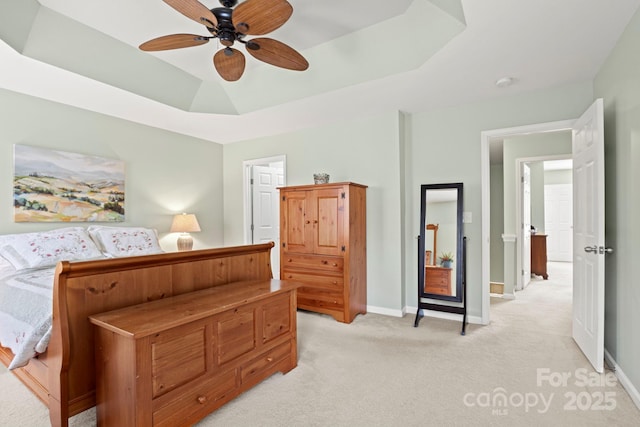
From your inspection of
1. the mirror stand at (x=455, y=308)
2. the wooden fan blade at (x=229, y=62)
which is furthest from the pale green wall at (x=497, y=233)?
the wooden fan blade at (x=229, y=62)

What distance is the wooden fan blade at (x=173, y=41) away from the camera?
212 centimetres

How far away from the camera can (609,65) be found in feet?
8.32

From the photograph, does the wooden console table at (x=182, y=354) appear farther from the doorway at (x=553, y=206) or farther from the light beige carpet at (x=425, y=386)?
the doorway at (x=553, y=206)

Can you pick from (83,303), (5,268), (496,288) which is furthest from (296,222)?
(496,288)

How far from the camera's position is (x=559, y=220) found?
8148mm

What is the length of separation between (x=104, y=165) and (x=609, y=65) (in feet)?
16.9

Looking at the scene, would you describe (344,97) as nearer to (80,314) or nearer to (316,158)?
(316,158)

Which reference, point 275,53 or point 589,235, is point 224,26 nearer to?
point 275,53

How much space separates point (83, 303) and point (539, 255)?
6796 millimetres

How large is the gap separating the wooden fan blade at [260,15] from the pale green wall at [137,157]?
285 centimetres

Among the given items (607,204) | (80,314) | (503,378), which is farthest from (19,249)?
(607,204)

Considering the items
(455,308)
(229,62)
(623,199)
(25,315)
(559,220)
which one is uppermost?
(229,62)

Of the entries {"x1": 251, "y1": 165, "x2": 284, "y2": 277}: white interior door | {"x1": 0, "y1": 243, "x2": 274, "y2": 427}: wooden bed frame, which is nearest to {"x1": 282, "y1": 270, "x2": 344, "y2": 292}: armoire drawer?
{"x1": 251, "y1": 165, "x2": 284, "y2": 277}: white interior door

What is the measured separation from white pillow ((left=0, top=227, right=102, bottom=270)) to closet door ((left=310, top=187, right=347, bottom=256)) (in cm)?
229
